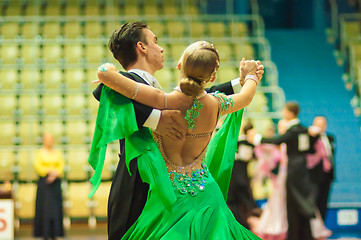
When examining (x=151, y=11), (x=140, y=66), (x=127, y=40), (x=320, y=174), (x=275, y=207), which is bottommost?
(x=275, y=207)

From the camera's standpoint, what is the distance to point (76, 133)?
9094mm

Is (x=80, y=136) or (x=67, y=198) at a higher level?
(x=80, y=136)

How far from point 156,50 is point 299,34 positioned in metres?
9.84

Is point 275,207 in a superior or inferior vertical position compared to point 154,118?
inferior

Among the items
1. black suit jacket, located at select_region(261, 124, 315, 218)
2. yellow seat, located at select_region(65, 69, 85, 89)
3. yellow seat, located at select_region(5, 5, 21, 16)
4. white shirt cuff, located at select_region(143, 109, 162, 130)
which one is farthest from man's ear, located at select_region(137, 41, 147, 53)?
yellow seat, located at select_region(5, 5, 21, 16)

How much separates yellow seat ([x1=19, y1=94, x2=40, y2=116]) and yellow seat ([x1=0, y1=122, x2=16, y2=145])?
323 mm

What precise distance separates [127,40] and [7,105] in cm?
696

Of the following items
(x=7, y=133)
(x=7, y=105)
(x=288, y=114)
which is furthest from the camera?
(x=7, y=105)

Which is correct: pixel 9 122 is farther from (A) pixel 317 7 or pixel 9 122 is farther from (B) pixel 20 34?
(A) pixel 317 7

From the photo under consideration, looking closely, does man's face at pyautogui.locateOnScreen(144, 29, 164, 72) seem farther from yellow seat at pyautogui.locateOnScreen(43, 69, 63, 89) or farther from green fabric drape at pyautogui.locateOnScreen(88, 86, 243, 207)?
yellow seat at pyautogui.locateOnScreen(43, 69, 63, 89)

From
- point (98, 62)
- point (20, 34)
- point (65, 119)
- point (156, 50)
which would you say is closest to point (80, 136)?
point (65, 119)

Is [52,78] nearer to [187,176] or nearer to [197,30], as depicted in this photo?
[197,30]

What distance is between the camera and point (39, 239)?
26.9ft

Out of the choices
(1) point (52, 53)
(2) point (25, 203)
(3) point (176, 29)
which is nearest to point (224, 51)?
(3) point (176, 29)
